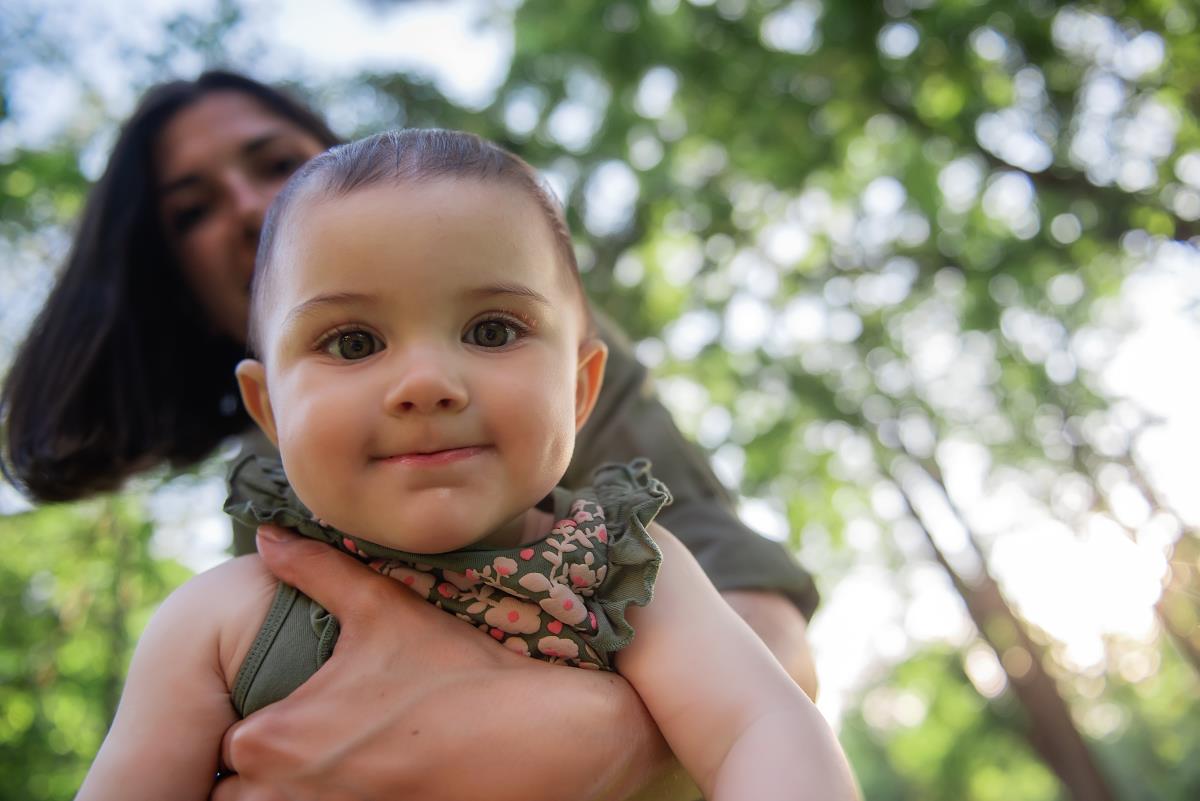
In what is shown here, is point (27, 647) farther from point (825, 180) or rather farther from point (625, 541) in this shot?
point (825, 180)

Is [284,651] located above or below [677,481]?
above

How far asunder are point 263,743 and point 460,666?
0.30 m

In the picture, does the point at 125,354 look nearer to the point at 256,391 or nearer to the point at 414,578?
the point at 256,391

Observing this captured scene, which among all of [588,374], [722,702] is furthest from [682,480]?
[722,702]

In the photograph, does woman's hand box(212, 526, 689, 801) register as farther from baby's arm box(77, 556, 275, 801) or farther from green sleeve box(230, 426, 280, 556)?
green sleeve box(230, 426, 280, 556)

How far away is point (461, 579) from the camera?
1.37m

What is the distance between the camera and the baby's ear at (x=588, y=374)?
5.29ft

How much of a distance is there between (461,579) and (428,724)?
8.5 inches

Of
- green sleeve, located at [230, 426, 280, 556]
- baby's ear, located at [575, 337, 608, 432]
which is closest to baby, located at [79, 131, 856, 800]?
baby's ear, located at [575, 337, 608, 432]

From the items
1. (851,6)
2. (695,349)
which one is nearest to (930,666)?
(695,349)

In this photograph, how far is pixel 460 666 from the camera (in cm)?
136

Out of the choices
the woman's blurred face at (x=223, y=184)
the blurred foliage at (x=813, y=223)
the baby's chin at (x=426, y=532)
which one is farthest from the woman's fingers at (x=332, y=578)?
the blurred foliage at (x=813, y=223)

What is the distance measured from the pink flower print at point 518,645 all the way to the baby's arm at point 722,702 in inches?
5.7

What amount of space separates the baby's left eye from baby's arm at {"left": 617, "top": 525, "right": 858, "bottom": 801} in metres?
0.45
